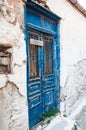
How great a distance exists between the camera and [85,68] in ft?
26.4

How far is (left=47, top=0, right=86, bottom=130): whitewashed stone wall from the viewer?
566 centimetres

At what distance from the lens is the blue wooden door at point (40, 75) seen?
4.44m

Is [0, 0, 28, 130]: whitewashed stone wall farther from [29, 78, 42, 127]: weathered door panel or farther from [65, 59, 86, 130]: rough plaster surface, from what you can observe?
[65, 59, 86, 130]: rough plaster surface

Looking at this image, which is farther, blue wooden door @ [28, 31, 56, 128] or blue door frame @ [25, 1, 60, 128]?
blue wooden door @ [28, 31, 56, 128]

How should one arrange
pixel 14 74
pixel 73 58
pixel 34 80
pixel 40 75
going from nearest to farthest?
pixel 14 74 → pixel 34 80 → pixel 40 75 → pixel 73 58

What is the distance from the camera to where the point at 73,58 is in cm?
671

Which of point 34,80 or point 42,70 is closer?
point 34,80

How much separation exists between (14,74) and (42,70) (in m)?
1.49

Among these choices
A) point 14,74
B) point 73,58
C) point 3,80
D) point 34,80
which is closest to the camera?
point 3,80

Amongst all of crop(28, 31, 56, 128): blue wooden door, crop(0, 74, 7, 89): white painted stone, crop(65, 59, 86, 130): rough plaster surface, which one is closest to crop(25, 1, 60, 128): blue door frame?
crop(28, 31, 56, 128): blue wooden door

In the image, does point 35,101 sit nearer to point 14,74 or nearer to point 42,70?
point 42,70

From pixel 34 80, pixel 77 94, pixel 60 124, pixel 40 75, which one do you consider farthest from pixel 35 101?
pixel 77 94

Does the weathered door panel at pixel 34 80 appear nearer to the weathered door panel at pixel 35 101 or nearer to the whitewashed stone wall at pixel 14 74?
the weathered door panel at pixel 35 101

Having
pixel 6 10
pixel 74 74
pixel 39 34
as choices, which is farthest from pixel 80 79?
pixel 6 10
